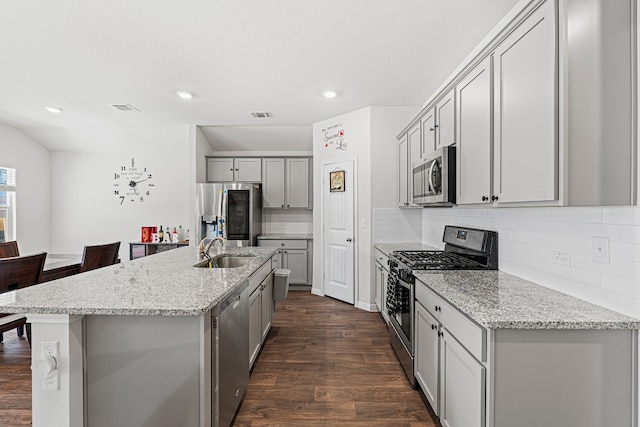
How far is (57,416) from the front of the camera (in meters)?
1.44

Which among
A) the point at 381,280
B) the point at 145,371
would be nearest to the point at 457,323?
the point at 145,371

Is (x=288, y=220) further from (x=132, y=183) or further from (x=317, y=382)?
(x=317, y=382)

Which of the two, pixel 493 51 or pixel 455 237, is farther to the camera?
pixel 455 237

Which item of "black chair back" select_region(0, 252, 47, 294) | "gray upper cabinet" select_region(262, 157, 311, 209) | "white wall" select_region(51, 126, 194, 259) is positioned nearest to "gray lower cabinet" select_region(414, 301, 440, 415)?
"black chair back" select_region(0, 252, 47, 294)

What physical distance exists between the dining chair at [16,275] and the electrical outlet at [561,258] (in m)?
4.00

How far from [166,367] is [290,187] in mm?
4352

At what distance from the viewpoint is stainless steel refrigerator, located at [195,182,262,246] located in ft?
16.7

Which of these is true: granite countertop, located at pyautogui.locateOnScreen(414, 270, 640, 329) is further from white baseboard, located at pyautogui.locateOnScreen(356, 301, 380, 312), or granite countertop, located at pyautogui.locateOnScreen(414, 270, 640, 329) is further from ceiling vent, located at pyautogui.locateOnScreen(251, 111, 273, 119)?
ceiling vent, located at pyautogui.locateOnScreen(251, 111, 273, 119)

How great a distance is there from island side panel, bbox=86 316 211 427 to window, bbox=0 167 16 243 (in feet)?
17.3

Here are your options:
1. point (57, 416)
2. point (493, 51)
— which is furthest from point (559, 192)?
point (57, 416)

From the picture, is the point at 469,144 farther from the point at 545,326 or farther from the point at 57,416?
the point at 57,416

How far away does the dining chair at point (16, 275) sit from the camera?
103 inches

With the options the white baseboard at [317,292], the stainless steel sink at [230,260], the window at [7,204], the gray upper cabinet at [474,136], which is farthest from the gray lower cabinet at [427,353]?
the window at [7,204]

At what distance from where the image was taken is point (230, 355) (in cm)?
183
